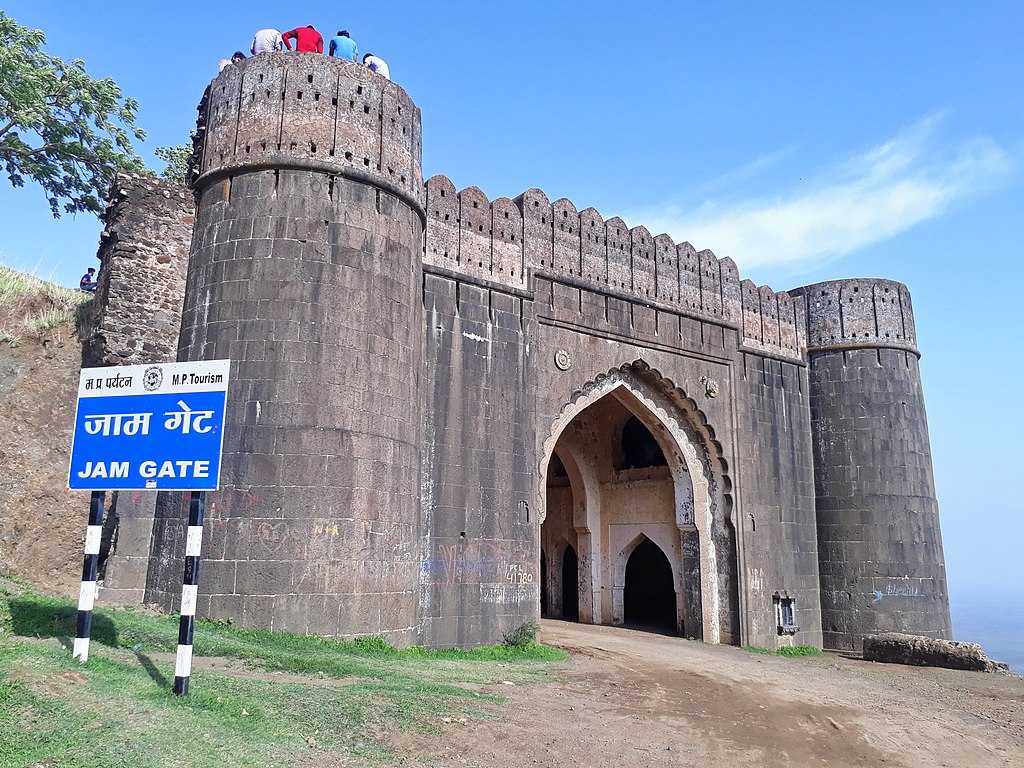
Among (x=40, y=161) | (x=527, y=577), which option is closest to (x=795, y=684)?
(x=527, y=577)

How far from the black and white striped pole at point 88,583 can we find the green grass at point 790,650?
42.0 ft

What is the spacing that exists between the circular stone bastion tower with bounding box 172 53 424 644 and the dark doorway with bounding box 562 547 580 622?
9882 mm

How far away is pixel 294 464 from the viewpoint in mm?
9883

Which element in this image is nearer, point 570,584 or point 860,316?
point 860,316

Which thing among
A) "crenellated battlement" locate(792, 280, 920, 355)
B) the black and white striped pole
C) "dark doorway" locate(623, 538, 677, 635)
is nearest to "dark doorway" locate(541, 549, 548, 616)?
"dark doorway" locate(623, 538, 677, 635)

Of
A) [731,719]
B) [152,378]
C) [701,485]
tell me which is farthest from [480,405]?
[152,378]

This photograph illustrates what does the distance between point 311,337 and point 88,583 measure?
4.72m

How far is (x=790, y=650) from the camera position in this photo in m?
16.5

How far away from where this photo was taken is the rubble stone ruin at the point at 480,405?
1008cm

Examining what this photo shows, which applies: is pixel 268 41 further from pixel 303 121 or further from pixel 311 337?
pixel 311 337

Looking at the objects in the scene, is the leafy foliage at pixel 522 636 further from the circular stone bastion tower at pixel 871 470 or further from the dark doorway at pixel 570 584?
the circular stone bastion tower at pixel 871 470

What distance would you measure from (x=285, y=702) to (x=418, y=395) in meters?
6.30

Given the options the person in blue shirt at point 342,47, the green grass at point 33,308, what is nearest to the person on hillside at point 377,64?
the person in blue shirt at point 342,47

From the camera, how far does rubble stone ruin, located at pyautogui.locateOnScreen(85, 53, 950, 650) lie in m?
10.1
